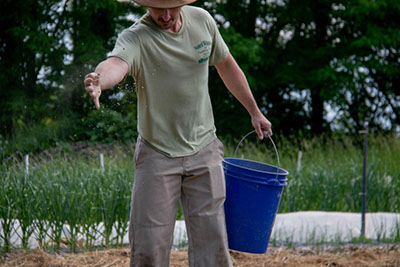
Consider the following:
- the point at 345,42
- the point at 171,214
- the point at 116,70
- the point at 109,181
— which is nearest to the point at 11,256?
the point at 109,181

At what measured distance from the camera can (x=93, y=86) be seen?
70.9 inches

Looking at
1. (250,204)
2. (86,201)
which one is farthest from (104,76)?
(86,201)

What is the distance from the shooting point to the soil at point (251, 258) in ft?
10.7

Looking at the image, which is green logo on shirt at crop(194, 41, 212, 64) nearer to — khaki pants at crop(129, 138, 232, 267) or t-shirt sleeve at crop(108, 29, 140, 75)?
t-shirt sleeve at crop(108, 29, 140, 75)

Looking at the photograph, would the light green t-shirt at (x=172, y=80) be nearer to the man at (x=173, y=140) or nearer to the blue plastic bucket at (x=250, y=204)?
the man at (x=173, y=140)

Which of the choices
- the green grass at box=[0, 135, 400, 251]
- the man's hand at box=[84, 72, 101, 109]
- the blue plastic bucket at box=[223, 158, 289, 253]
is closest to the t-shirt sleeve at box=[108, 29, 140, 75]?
the man's hand at box=[84, 72, 101, 109]

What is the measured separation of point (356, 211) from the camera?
5801mm

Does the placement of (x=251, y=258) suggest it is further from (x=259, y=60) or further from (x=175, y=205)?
(x=259, y=60)

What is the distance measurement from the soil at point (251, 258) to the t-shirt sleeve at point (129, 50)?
1.56m

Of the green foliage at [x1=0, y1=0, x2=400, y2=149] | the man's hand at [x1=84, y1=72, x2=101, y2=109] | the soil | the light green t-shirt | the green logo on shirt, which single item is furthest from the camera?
the green foliage at [x1=0, y1=0, x2=400, y2=149]

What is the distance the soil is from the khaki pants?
0.88m

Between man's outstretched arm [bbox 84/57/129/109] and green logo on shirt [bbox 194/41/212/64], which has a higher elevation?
green logo on shirt [bbox 194/41/212/64]

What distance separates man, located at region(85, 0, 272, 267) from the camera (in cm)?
226

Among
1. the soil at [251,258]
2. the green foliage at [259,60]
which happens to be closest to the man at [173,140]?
the soil at [251,258]
